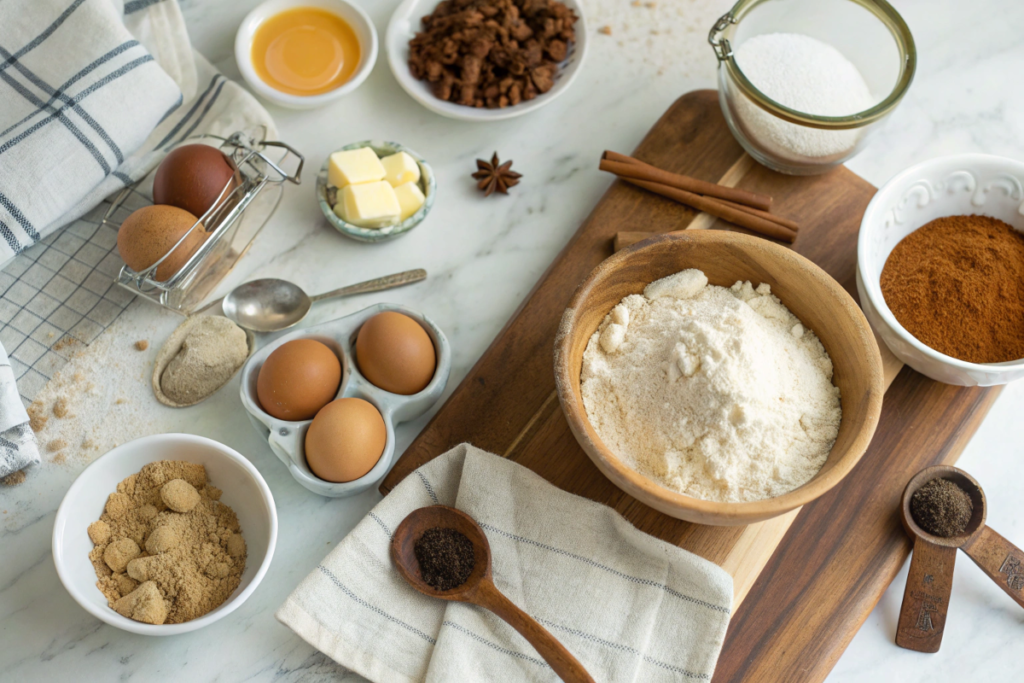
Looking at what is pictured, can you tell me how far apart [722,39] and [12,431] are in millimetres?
1427

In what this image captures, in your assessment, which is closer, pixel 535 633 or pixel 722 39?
pixel 535 633

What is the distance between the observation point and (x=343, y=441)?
1.12 metres

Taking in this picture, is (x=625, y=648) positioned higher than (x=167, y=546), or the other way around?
(x=167, y=546)

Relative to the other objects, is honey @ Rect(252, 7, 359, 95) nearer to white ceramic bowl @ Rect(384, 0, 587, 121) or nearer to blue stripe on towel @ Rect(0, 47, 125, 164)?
white ceramic bowl @ Rect(384, 0, 587, 121)

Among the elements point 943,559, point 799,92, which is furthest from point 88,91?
point 943,559

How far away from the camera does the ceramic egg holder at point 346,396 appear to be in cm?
116

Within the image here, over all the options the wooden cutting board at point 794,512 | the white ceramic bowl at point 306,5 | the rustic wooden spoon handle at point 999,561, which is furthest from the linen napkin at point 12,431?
the rustic wooden spoon handle at point 999,561

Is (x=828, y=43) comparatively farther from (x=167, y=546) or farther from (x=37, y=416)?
(x=37, y=416)

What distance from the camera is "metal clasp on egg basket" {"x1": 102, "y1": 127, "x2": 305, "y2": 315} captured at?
1.27 metres

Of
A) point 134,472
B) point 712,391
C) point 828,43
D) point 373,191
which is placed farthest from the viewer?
point 828,43

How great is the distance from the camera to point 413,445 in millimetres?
1239

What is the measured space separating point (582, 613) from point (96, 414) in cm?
90

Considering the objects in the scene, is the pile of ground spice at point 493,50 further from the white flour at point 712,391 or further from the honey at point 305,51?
the white flour at point 712,391

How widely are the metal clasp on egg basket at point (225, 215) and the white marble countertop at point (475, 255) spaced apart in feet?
0.12
